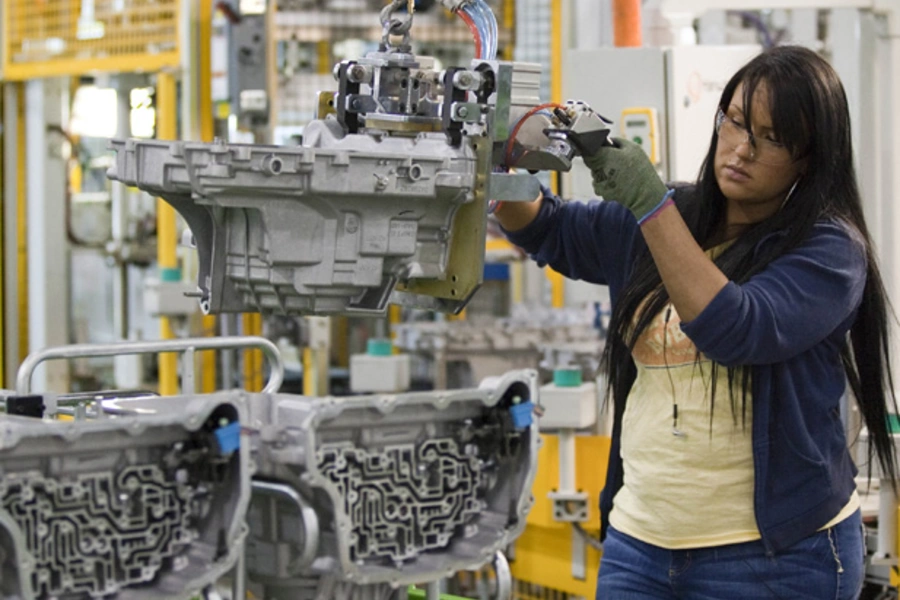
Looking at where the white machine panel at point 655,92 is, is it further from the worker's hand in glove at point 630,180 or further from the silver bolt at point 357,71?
the silver bolt at point 357,71

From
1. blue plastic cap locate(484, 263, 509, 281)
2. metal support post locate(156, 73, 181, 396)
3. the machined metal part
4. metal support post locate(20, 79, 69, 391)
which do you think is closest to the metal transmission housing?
the machined metal part

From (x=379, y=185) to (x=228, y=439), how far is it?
52cm

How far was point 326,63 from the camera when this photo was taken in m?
9.10

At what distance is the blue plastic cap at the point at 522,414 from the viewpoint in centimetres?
227

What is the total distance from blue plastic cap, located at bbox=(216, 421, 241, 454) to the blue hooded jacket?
2.52 ft

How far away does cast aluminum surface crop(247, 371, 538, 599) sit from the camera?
212 cm

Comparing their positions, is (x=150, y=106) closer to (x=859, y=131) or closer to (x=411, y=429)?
(x=859, y=131)

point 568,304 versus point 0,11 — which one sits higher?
point 0,11

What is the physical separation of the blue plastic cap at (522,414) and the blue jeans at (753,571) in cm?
43

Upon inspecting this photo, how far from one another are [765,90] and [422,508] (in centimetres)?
94

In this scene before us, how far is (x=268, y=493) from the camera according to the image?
2172 mm

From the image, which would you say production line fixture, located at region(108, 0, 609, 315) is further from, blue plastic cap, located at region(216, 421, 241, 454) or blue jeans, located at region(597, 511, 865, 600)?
blue jeans, located at region(597, 511, 865, 600)

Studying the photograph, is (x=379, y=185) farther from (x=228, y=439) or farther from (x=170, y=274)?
(x=170, y=274)

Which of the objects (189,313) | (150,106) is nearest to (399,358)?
(189,313)
